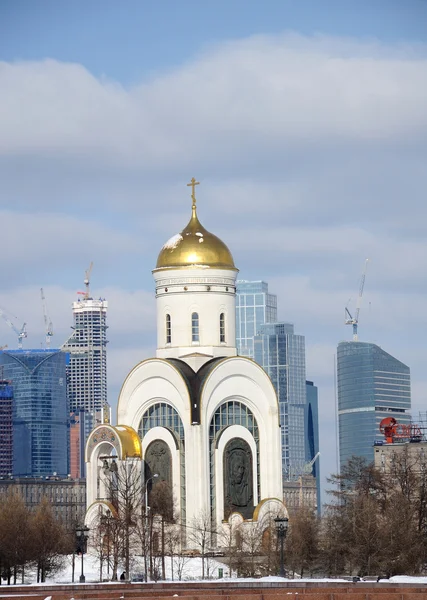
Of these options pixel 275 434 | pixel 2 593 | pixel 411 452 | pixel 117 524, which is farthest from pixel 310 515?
pixel 411 452

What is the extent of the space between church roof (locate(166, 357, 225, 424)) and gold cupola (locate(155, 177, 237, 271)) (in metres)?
5.02

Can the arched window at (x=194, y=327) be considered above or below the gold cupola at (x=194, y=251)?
below

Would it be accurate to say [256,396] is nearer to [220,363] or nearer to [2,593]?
[220,363]

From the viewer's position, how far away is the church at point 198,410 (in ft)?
274

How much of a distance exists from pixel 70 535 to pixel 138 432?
741 cm

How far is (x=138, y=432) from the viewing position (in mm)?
85938

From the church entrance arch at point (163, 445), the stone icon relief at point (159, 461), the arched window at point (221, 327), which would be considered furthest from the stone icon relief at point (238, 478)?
the arched window at point (221, 327)

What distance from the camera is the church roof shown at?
83.8 metres

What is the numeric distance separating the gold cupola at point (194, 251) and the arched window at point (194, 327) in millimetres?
2588

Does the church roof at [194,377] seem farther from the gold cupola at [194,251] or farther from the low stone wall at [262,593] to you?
the low stone wall at [262,593]

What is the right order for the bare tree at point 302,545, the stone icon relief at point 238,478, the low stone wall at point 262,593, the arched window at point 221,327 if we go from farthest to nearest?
1. the arched window at point 221,327
2. the stone icon relief at point 238,478
3. the bare tree at point 302,545
4. the low stone wall at point 262,593

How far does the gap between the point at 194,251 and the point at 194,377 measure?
6707mm

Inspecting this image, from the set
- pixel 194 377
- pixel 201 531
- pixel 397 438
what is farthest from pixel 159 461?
pixel 397 438

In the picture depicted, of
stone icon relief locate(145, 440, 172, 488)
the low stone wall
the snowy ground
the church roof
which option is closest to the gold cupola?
the church roof
